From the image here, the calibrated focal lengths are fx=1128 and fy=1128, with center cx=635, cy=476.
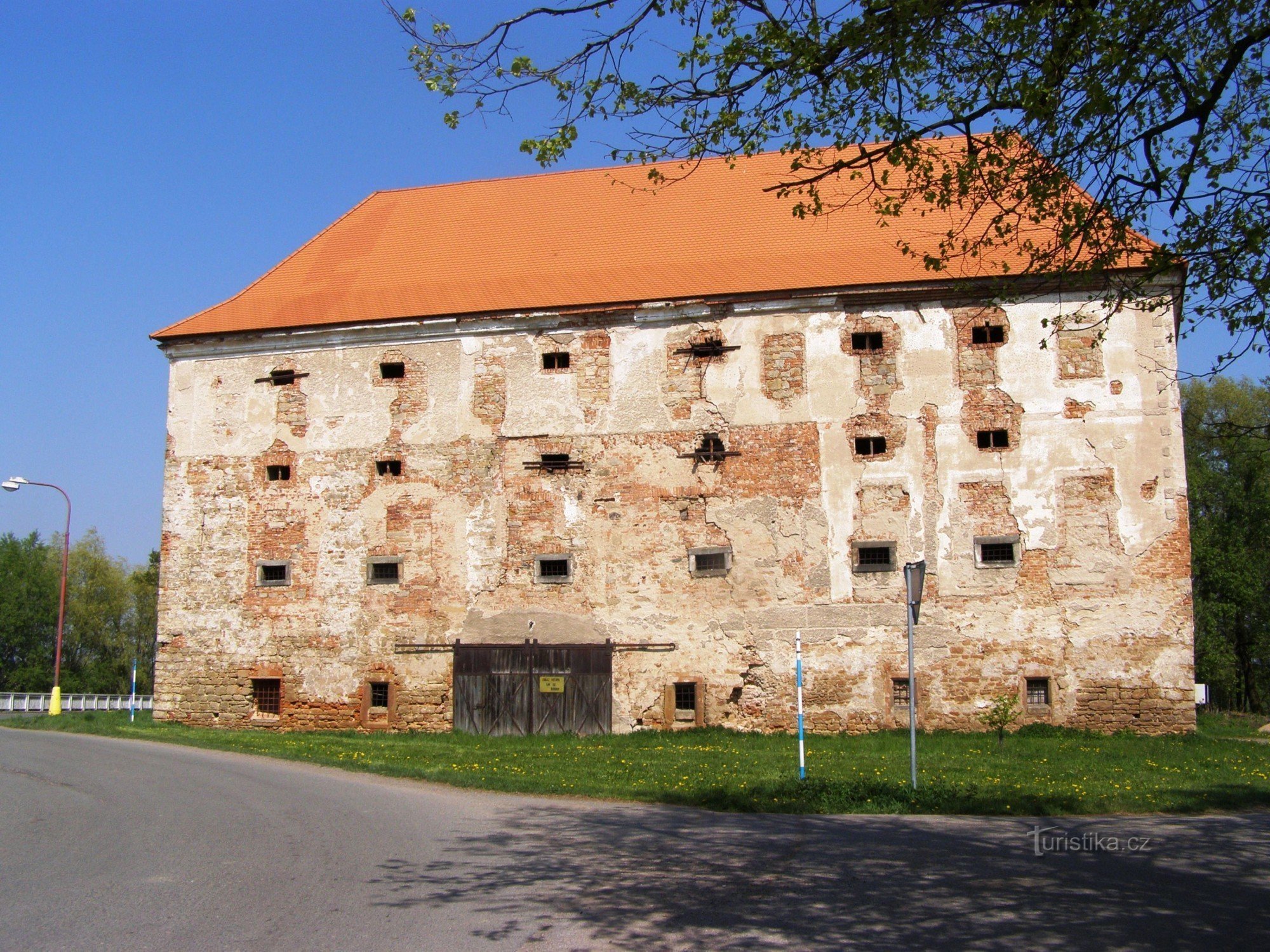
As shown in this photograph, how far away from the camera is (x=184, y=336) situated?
25.0 meters

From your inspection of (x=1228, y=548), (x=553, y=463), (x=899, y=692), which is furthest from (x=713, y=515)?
(x=1228, y=548)

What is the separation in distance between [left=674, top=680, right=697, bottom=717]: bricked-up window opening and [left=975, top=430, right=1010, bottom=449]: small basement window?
719cm

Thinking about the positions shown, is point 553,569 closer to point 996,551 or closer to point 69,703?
point 996,551

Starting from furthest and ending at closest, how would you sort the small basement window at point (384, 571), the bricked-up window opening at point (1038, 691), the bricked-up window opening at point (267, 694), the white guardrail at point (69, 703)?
the white guardrail at point (69, 703) < the bricked-up window opening at point (267, 694) < the small basement window at point (384, 571) < the bricked-up window opening at point (1038, 691)

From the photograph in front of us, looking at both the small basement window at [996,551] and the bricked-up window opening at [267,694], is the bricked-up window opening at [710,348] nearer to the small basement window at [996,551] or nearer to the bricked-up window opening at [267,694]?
the small basement window at [996,551]

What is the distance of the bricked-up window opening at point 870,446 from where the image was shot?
21859mm

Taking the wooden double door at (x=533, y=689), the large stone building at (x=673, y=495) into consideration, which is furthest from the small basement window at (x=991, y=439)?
the wooden double door at (x=533, y=689)

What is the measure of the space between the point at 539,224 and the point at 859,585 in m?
11.4

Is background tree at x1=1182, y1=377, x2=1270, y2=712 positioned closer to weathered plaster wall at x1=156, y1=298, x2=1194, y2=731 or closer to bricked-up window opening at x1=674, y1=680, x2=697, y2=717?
weathered plaster wall at x1=156, y1=298, x2=1194, y2=731

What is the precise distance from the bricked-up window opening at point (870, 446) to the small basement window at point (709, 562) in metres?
3.20

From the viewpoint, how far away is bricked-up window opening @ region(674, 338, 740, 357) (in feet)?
74.3

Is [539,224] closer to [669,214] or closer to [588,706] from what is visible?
[669,214]

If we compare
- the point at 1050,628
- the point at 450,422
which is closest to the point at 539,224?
the point at 450,422

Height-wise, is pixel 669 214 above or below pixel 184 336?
above
